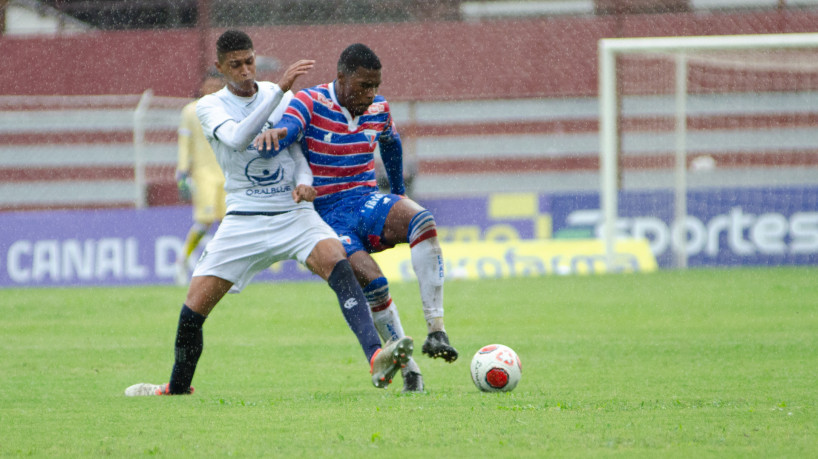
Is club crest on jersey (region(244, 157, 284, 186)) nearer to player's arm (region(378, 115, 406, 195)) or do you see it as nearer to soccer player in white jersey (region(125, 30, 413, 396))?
soccer player in white jersey (region(125, 30, 413, 396))

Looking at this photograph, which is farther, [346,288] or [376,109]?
[376,109]

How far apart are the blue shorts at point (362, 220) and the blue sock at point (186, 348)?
0.89 meters

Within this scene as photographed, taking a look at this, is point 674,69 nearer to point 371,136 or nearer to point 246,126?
point 371,136

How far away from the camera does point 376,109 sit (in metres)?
6.34

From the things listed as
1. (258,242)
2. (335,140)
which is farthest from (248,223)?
(335,140)

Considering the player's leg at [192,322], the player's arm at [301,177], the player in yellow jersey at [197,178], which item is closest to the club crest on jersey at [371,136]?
the player's arm at [301,177]

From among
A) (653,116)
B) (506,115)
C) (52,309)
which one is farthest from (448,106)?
(52,309)

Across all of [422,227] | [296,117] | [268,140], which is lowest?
[422,227]

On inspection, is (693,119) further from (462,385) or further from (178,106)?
(462,385)

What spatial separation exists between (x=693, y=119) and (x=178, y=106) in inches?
333

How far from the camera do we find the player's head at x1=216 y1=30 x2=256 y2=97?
591 cm

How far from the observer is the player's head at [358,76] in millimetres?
6004

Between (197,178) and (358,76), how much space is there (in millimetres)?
8072

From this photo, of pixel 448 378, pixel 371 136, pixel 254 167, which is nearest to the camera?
pixel 254 167
